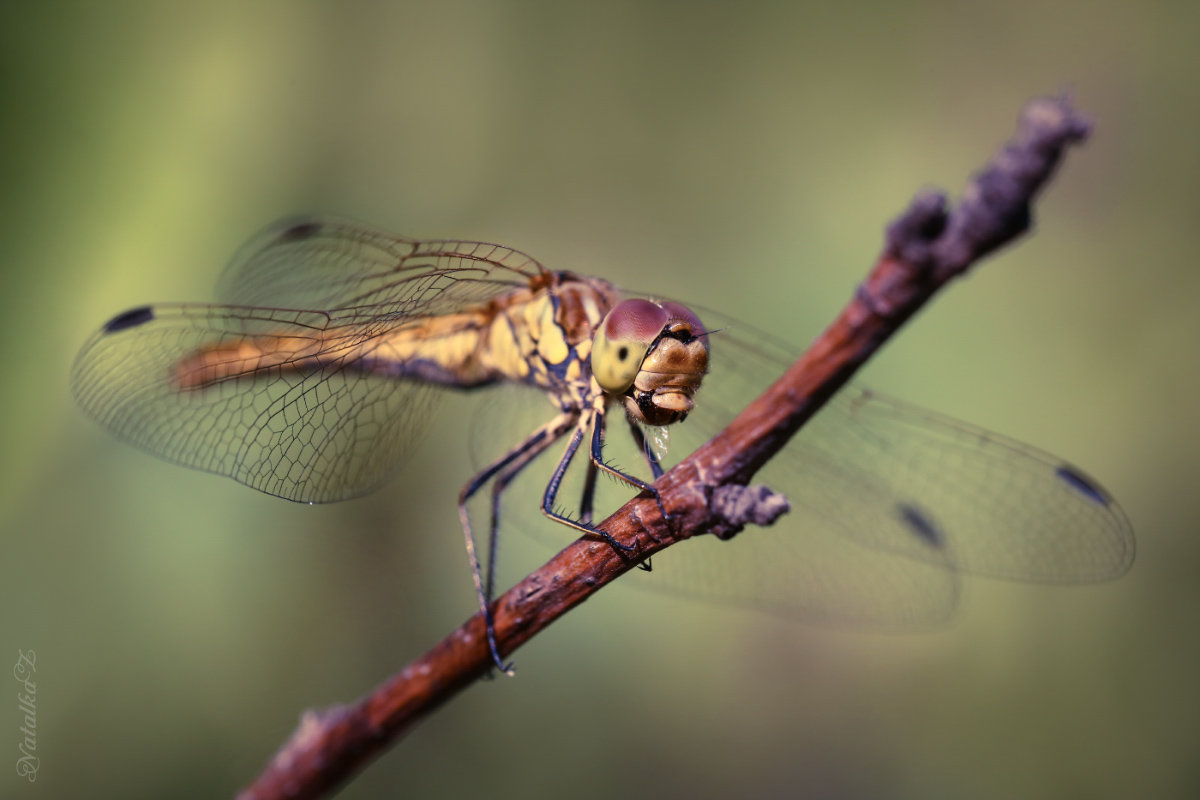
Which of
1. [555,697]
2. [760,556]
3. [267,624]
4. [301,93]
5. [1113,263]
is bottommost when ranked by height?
[555,697]

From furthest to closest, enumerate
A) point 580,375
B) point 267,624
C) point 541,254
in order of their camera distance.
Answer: point 541,254, point 267,624, point 580,375

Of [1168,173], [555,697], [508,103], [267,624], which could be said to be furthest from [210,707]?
[1168,173]

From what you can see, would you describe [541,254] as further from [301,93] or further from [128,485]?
[128,485]

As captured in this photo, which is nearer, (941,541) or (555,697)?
(941,541)

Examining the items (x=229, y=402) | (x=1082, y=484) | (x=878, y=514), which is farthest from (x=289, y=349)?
(x=1082, y=484)

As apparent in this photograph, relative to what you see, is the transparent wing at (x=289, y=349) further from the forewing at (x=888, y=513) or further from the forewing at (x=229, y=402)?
the forewing at (x=888, y=513)

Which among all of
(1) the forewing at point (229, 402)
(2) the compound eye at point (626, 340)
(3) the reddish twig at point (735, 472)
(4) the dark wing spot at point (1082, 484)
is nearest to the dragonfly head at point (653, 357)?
(2) the compound eye at point (626, 340)

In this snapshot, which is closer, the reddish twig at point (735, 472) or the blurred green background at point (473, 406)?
the reddish twig at point (735, 472)

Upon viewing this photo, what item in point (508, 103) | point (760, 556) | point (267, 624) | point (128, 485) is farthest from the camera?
point (508, 103)
